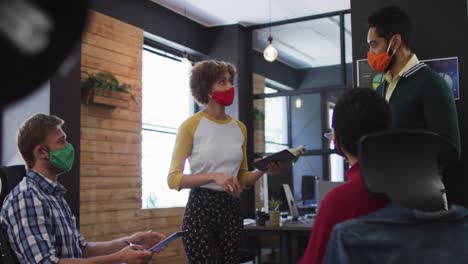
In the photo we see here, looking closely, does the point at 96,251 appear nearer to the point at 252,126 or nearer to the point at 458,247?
the point at 458,247

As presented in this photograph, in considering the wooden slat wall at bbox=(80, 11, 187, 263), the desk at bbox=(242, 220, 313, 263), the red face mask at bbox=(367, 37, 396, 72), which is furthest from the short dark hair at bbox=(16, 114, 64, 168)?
the wooden slat wall at bbox=(80, 11, 187, 263)

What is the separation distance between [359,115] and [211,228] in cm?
107

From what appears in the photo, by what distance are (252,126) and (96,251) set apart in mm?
5315

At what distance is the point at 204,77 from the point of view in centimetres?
229

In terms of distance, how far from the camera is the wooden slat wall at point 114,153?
201 inches

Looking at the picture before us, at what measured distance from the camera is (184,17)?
6.80m

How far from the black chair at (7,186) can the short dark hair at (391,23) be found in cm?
145

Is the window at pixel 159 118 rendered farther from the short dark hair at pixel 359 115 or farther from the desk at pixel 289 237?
the short dark hair at pixel 359 115

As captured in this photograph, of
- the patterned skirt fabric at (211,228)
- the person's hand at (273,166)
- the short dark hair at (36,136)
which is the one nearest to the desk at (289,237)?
the person's hand at (273,166)

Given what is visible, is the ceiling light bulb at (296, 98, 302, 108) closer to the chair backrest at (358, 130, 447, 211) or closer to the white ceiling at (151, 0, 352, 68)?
the white ceiling at (151, 0, 352, 68)

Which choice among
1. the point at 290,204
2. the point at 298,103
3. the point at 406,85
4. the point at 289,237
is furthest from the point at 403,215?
the point at 298,103

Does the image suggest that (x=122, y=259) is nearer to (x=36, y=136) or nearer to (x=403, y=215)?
(x=36, y=136)

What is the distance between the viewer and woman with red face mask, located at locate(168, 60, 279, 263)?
2.08 meters

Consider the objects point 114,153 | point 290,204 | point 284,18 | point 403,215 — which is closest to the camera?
point 403,215
